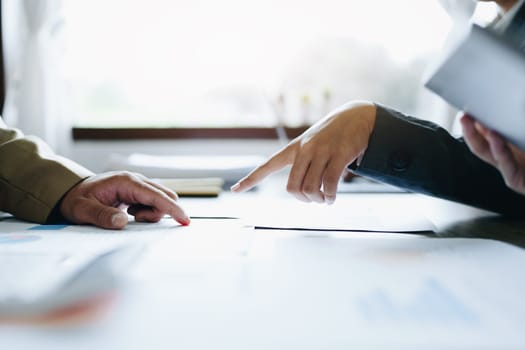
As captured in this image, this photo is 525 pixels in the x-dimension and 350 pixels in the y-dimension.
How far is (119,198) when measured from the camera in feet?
2.43

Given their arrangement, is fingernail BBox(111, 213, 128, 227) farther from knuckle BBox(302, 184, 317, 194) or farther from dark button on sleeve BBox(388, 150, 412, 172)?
dark button on sleeve BBox(388, 150, 412, 172)

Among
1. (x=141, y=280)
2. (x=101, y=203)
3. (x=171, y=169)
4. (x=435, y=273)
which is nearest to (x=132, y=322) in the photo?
(x=141, y=280)

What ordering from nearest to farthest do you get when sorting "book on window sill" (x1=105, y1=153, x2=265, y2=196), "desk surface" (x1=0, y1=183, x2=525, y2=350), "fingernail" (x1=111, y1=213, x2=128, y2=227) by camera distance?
"desk surface" (x1=0, y1=183, x2=525, y2=350), "fingernail" (x1=111, y1=213, x2=128, y2=227), "book on window sill" (x1=105, y1=153, x2=265, y2=196)

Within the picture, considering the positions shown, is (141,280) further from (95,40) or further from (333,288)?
(95,40)

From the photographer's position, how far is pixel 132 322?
0.35m

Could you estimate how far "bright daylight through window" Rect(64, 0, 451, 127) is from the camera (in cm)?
228

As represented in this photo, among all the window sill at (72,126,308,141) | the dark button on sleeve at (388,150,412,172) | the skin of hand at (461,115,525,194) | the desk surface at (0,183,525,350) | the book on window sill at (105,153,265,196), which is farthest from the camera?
the window sill at (72,126,308,141)

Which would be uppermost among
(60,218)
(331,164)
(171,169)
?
(331,164)

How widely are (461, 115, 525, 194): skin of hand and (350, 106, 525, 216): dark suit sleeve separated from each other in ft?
0.54

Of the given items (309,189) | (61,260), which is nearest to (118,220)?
(61,260)

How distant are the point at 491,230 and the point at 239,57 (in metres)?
1.79

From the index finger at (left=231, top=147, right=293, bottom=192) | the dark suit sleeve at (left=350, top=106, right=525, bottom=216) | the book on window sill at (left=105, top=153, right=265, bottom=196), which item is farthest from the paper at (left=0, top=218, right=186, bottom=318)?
the book on window sill at (left=105, top=153, right=265, bottom=196)

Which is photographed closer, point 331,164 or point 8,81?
point 331,164

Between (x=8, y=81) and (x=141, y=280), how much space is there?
73.7 inches
